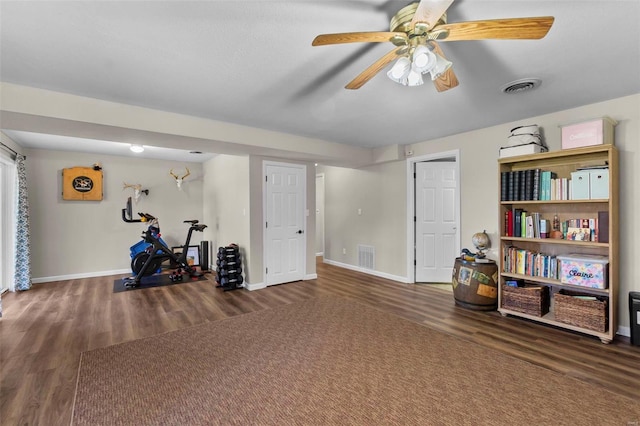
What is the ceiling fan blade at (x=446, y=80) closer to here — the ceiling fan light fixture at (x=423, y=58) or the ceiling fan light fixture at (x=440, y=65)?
the ceiling fan light fixture at (x=440, y=65)

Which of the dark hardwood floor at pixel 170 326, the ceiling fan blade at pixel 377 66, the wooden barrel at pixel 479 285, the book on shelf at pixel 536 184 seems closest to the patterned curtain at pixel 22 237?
the dark hardwood floor at pixel 170 326

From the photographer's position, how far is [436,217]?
16.6 feet

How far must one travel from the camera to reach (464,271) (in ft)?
12.5

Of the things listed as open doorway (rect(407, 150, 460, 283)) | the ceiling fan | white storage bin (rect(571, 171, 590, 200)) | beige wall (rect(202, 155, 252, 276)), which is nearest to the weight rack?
beige wall (rect(202, 155, 252, 276))

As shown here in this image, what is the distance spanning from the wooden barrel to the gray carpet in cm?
100

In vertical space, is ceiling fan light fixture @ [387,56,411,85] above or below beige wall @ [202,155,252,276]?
above

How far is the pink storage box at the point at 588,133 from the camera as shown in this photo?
2842 millimetres

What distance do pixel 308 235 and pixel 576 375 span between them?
3962 mm

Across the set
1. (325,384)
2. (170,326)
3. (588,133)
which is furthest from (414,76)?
(170,326)

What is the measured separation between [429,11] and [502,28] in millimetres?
393

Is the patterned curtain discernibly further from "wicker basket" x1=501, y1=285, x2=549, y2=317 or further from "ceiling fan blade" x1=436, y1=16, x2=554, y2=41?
"wicker basket" x1=501, y1=285, x2=549, y2=317

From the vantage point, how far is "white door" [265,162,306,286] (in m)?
5.01

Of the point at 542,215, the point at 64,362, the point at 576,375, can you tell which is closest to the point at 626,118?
the point at 542,215

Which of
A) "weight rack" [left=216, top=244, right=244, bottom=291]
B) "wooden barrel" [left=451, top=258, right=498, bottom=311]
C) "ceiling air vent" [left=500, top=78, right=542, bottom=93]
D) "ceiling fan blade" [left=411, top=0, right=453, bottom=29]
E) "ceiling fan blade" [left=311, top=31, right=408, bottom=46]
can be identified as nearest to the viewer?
"ceiling fan blade" [left=411, top=0, right=453, bottom=29]
